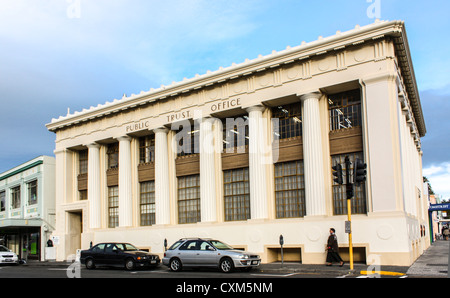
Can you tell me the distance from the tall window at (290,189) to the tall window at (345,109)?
2.72 m

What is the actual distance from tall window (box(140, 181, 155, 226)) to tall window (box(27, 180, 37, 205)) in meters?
13.5

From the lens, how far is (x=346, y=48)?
21922mm

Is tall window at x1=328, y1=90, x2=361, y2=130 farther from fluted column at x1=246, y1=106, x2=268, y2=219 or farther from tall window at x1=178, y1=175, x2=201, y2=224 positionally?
tall window at x1=178, y1=175, x2=201, y2=224

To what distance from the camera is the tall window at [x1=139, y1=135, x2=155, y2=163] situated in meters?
30.8

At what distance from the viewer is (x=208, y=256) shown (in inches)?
763

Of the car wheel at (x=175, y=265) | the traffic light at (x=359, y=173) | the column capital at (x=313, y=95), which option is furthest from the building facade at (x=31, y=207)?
the traffic light at (x=359, y=173)

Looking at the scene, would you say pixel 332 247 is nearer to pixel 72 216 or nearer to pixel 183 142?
pixel 183 142

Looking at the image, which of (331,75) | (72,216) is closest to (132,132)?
(72,216)

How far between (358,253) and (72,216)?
21845 millimetres

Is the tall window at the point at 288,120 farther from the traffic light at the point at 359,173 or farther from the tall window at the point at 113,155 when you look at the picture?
the tall window at the point at 113,155

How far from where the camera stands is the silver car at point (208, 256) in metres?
18.7

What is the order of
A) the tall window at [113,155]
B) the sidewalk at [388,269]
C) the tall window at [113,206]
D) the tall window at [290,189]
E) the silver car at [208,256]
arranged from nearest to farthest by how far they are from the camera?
the sidewalk at [388,269], the silver car at [208,256], the tall window at [290,189], the tall window at [113,206], the tall window at [113,155]

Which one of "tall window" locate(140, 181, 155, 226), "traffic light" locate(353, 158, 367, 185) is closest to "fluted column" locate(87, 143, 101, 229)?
"tall window" locate(140, 181, 155, 226)

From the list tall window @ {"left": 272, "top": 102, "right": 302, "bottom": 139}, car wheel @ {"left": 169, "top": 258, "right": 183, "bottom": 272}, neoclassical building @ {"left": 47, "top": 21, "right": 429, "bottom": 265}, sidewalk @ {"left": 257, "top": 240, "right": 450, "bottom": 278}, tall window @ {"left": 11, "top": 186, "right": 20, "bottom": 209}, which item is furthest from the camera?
tall window @ {"left": 11, "top": 186, "right": 20, "bottom": 209}
